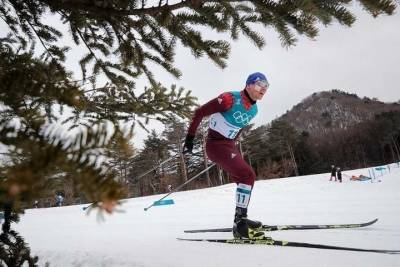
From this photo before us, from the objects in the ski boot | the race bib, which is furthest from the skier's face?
the ski boot

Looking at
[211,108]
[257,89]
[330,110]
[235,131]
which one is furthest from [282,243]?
[330,110]

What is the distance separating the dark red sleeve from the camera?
12.6 ft

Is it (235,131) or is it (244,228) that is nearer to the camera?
(244,228)

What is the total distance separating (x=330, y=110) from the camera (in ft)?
508

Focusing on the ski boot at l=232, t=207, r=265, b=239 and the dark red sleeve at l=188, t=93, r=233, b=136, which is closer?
the ski boot at l=232, t=207, r=265, b=239

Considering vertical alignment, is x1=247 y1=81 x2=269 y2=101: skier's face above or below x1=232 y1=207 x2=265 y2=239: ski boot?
above

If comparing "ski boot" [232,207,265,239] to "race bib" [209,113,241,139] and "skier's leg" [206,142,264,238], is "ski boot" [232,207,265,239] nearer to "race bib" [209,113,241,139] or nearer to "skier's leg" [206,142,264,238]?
"skier's leg" [206,142,264,238]

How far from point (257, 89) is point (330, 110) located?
6467 inches

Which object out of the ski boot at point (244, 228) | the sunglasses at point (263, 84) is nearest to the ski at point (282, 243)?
the ski boot at point (244, 228)

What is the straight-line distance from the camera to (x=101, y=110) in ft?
11.7

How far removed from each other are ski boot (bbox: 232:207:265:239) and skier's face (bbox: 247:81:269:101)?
142 centimetres

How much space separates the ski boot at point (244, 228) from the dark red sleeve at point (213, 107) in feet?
3.74

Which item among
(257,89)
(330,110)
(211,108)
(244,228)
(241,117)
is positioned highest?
(330,110)

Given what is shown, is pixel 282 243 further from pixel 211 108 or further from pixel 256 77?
pixel 256 77
